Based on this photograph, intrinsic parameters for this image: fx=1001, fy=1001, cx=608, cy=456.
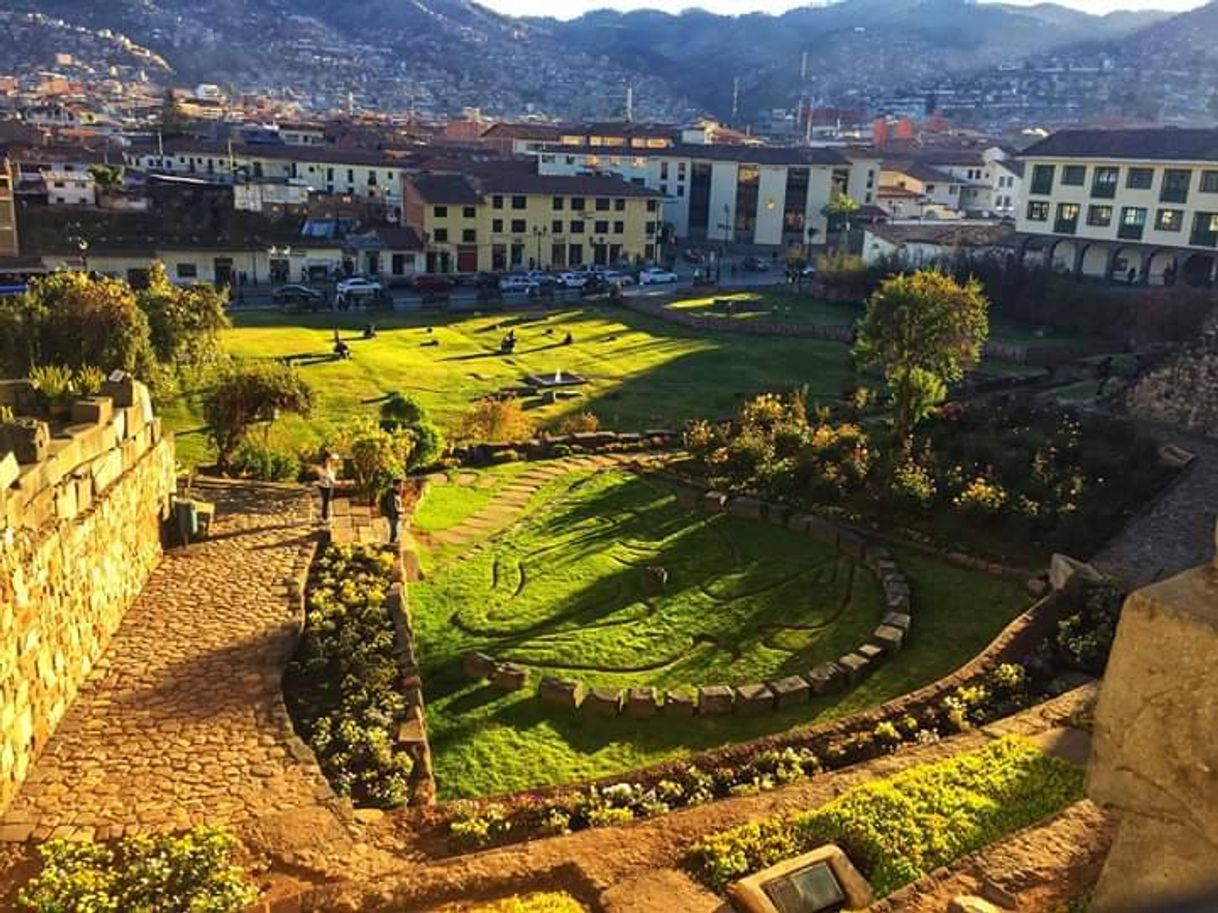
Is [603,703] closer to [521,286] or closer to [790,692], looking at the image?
[790,692]

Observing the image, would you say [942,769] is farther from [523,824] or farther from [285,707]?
[285,707]

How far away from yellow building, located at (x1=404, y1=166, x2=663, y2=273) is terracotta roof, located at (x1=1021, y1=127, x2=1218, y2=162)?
27.6 metres

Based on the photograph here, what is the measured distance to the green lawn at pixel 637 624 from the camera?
12.0 meters

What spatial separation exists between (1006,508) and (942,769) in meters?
10.6

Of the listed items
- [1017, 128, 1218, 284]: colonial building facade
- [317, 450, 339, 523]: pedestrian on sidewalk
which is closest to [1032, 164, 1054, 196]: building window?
[1017, 128, 1218, 284]: colonial building facade

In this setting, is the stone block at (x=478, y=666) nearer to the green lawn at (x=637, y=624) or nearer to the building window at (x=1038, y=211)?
the green lawn at (x=637, y=624)

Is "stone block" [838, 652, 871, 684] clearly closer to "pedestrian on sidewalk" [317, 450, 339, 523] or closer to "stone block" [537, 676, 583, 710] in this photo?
"stone block" [537, 676, 583, 710]

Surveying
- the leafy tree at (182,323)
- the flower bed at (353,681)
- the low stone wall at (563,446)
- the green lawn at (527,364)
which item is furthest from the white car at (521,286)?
the flower bed at (353,681)

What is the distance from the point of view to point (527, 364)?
40000 millimetres

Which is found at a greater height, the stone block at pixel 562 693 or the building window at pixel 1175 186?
the building window at pixel 1175 186

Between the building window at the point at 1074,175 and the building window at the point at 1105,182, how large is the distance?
75cm

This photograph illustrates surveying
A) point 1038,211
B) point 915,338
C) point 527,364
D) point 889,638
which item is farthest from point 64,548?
point 1038,211

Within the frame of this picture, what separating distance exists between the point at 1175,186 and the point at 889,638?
5160 cm

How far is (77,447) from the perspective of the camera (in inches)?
520
